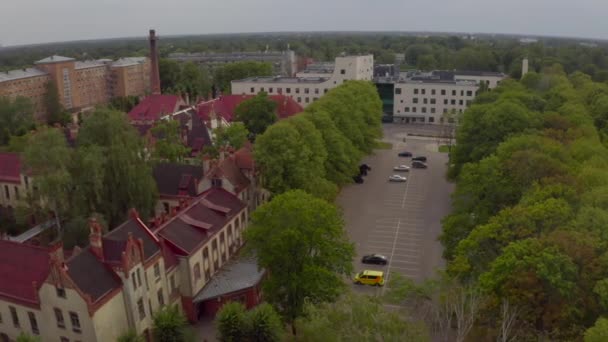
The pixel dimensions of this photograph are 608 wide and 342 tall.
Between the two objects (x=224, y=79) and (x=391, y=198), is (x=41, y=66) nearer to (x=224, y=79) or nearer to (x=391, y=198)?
(x=224, y=79)

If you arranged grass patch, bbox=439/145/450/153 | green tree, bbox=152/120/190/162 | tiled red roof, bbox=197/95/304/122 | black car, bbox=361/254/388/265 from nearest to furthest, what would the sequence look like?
black car, bbox=361/254/388/265 → green tree, bbox=152/120/190/162 → tiled red roof, bbox=197/95/304/122 → grass patch, bbox=439/145/450/153

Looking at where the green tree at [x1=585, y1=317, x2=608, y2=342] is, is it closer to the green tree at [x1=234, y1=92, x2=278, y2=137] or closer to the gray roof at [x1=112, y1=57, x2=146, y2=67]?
the green tree at [x1=234, y1=92, x2=278, y2=137]

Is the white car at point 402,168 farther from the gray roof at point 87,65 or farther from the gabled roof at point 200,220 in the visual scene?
the gray roof at point 87,65

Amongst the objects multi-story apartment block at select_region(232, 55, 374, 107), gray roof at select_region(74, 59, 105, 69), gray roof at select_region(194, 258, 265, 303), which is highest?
gray roof at select_region(74, 59, 105, 69)

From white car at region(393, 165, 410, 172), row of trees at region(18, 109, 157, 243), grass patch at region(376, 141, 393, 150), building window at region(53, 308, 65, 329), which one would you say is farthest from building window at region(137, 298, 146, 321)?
grass patch at region(376, 141, 393, 150)

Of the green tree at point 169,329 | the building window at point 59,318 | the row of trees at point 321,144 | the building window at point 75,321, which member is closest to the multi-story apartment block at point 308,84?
the row of trees at point 321,144

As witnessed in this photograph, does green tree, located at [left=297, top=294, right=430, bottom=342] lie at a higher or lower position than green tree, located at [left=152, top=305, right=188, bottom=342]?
higher

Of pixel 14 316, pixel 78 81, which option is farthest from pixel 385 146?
pixel 78 81
